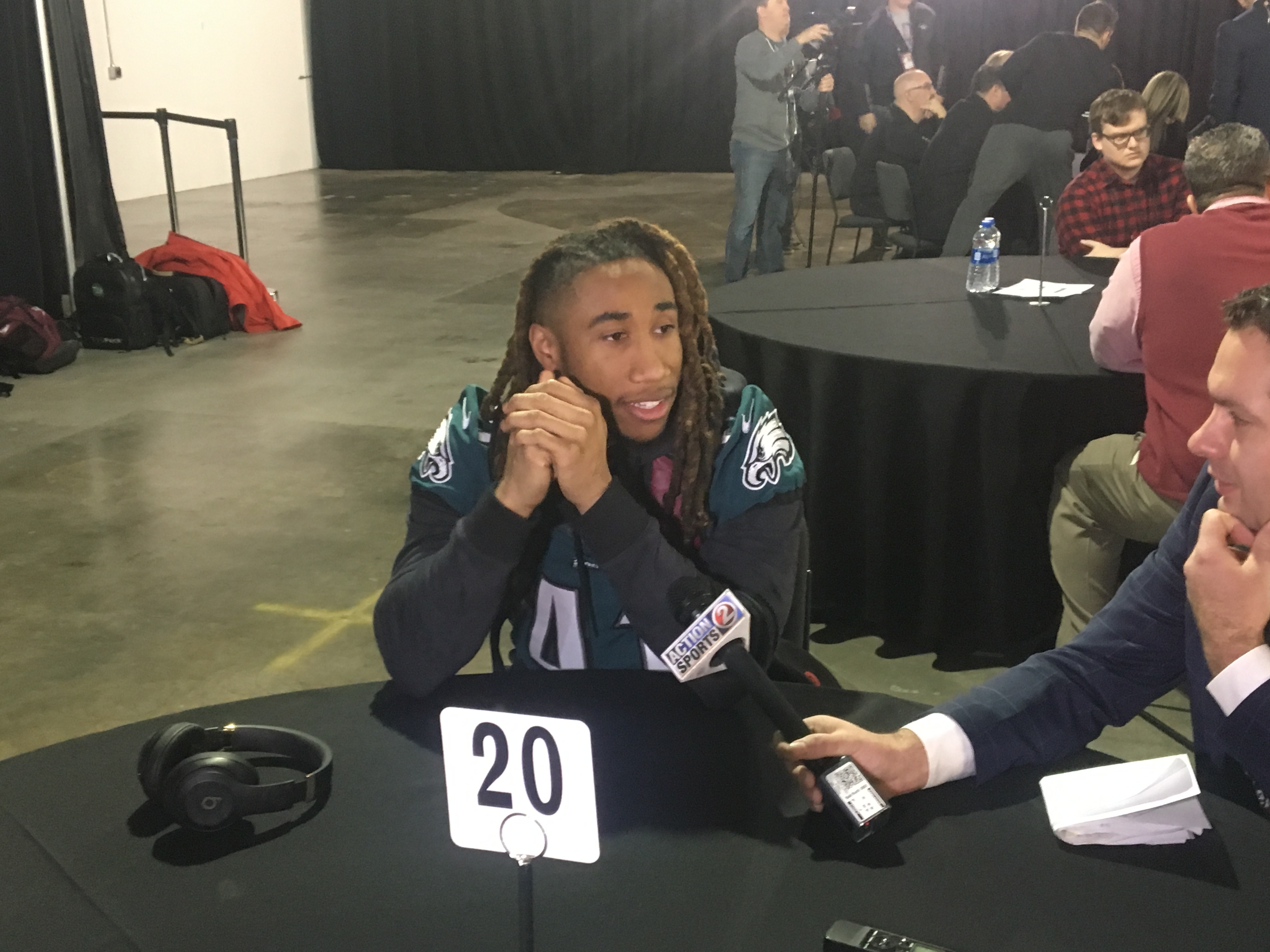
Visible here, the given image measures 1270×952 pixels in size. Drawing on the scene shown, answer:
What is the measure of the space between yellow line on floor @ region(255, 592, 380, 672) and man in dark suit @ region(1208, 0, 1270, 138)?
500cm

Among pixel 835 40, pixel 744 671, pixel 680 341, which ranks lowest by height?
pixel 744 671

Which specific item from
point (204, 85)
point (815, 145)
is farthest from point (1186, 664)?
point (204, 85)

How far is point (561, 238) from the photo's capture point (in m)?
1.59

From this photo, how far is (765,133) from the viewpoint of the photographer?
6340 millimetres

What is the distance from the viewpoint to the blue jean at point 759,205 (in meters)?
6.46

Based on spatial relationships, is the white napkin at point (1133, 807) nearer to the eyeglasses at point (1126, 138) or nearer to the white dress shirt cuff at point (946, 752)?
the white dress shirt cuff at point (946, 752)

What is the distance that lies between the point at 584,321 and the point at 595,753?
0.58 m

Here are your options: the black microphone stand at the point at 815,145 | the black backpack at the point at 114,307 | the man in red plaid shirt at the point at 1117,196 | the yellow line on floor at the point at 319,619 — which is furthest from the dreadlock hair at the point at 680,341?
the black microphone stand at the point at 815,145

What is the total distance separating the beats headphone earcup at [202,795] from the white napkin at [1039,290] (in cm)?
278

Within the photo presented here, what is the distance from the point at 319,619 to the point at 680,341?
5.97ft

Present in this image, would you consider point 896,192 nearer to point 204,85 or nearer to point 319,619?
point 319,619

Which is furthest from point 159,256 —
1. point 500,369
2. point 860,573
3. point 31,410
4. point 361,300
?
point 500,369

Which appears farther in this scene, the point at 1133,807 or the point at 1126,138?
the point at 1126,138

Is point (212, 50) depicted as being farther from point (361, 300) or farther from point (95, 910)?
point (95, 910)
